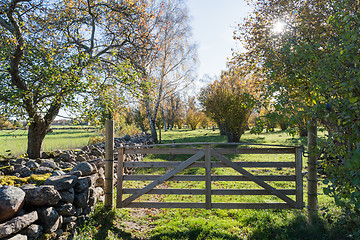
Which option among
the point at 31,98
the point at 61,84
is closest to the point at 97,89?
the point at 61,84

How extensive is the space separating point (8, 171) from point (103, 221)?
2.16m

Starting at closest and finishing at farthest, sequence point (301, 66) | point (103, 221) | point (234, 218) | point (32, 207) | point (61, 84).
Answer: point (32, 207) < point (301, 66) < point (103, 221) < point (234, 218) < point (61, 84)

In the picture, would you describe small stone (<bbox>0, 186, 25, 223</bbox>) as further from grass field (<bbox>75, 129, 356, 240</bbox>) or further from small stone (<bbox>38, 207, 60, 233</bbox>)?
grass field (<bbox>75, 129, 356, 240</bbox>)

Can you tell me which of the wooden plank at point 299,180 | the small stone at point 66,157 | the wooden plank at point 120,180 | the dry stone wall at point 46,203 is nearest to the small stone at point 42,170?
the dry stone wall at point 46,203

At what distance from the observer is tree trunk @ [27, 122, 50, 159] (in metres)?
6.86

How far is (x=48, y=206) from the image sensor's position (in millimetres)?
3357

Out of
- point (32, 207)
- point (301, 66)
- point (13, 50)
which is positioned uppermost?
point (13, 50)

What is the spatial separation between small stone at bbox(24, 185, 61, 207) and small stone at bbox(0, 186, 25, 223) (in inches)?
8.1

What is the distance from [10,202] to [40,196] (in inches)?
20.5

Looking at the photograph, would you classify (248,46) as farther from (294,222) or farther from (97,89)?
(294,222)

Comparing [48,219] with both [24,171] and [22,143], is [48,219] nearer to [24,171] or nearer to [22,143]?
[24,171]

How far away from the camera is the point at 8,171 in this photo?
471 centimetres

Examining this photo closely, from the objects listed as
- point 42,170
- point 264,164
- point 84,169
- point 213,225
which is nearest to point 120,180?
point 84,169

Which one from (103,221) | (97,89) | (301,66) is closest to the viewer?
(301,66)
